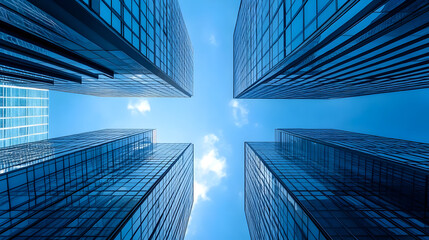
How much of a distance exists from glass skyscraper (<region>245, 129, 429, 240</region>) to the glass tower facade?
6934 centimetres

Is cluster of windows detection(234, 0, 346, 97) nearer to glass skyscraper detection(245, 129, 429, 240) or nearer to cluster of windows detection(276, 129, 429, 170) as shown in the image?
glass skyscraper detection(245, 129, 429, 240)

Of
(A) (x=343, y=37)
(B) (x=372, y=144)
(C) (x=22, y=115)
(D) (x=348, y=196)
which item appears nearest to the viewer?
(A) (x=343, y=37)

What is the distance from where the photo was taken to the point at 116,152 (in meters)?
33.6

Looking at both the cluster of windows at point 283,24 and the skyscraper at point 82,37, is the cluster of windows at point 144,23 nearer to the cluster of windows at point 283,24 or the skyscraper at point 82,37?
the skyscraper at point 82,37

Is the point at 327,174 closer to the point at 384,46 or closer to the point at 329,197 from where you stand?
the point at 329,197

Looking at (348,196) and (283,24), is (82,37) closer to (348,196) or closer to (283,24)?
(283,24)

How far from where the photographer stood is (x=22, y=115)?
185 feet

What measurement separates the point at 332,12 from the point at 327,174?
2522cm

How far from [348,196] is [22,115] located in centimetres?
8263

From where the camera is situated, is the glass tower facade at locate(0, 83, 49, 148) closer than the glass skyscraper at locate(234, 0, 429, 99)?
No

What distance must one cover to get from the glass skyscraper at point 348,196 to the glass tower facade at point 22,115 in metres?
69.3

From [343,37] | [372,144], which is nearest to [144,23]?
[343,37]

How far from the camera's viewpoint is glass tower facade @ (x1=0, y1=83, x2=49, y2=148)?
50344 mm

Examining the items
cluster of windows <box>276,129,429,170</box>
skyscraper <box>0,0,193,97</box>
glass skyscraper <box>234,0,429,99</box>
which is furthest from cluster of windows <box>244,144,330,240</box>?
skyscraper <box>0,0,193,97</box>
